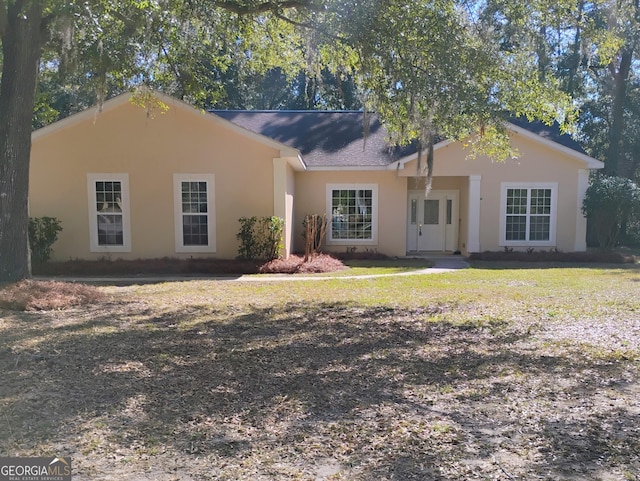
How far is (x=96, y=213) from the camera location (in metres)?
14.1

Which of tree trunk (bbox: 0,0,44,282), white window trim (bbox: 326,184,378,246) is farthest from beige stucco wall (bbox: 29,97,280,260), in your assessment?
tree trunk (bbox: 0,0,44,282)

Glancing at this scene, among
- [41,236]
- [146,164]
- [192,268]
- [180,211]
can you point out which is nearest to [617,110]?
[180,211]

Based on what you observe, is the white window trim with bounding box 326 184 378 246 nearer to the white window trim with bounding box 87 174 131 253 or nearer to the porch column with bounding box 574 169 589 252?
the white window trim with bounding box 87 174 131 253

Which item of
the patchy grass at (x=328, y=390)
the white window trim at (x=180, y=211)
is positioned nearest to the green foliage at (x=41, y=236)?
the white window trim at (x=180, y=211)

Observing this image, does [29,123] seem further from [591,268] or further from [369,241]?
[591,268]

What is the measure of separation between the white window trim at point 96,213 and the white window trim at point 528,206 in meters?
11.5

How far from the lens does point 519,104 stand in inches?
377

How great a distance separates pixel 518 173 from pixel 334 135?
253 inches

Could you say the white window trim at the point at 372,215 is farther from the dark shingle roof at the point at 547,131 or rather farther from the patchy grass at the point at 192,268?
the dark shingle roof at the point at 547,131

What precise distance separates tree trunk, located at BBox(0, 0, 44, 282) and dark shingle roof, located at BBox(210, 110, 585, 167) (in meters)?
8.81

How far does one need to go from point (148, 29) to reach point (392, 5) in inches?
182

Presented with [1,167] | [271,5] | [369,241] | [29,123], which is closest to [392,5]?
[271,5]

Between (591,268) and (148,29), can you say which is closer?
(148,29)

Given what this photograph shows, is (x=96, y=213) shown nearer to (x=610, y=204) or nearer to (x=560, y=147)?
(x=560, y=147)
